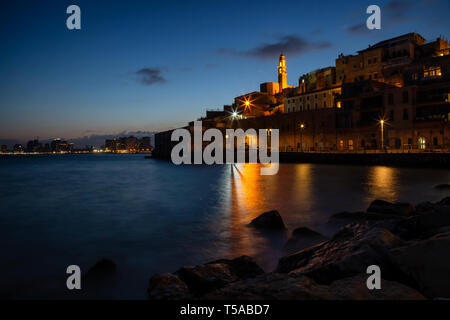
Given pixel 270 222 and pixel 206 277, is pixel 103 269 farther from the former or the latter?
pixel 270 222

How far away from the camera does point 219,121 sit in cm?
9962

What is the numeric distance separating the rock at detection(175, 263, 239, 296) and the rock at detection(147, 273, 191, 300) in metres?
0.18

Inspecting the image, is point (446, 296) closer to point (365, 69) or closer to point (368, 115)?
point (368, 115)

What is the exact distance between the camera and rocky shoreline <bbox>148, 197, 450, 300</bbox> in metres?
3.84

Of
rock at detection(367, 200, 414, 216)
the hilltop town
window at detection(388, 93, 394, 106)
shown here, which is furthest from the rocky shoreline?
window at detection(388, 93, 394, 106)

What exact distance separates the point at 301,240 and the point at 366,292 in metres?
5.12

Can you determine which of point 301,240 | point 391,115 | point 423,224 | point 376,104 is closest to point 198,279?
point 301,240

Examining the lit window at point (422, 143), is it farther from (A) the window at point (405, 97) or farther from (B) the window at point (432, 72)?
(B) the window at point (432, 72)

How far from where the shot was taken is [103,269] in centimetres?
725

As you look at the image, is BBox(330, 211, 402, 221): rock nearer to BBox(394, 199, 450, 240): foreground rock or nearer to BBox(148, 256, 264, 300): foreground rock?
BBox(394, 199, 450, 240): foreground rock

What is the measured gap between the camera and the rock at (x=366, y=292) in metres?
3.69
